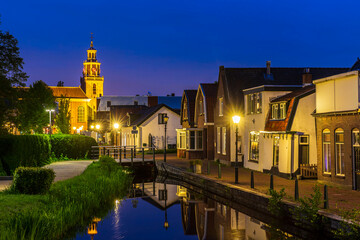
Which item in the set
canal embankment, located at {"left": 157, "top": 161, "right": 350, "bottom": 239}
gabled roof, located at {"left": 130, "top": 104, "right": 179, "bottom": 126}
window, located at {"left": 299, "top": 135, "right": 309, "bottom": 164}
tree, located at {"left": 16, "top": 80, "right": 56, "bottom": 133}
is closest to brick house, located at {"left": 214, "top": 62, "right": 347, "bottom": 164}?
canal embankment, located at {"left": 157, "top": 161, "right": 350, "bottom": 239}

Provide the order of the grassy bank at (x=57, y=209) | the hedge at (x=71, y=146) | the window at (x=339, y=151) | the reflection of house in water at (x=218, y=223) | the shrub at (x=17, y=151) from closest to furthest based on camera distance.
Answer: the grassy bank at (x=57, y=209) < the reflection of house in water at (x=218, y=223) < the window at (x=339, y=151) < the shrub at (x=17, y=151) < the hedge at (x=71, y=146)

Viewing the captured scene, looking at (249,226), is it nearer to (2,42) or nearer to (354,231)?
(354,231)

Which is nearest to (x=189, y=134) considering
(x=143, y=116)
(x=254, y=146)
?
(x=254, y=146)

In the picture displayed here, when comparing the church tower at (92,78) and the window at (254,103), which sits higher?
the church tower at (92,78)

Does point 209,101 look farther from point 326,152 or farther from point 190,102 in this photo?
point 326,152

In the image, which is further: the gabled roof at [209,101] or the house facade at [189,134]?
the house facade at [189,134]

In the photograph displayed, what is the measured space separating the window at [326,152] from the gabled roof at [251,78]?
39.9 ft

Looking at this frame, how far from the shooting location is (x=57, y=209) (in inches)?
589

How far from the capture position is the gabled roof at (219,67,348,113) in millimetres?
35250

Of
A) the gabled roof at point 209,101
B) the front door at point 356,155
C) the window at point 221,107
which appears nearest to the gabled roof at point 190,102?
the gabled roof at point 209,101

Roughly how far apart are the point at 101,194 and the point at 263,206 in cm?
724

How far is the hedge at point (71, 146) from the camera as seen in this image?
4016cm

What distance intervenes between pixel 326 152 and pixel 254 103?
8.83m

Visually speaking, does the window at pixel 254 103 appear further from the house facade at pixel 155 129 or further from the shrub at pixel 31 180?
the house facade at pixel 155 129
